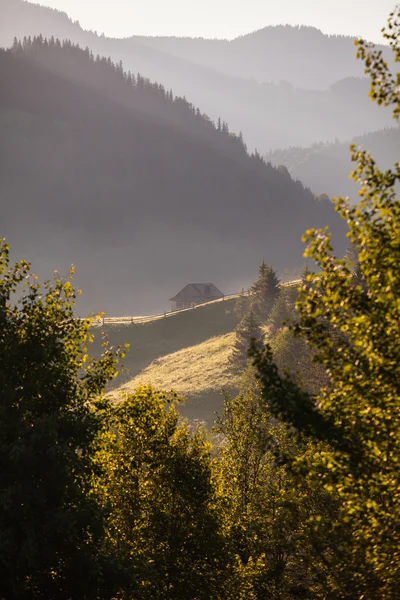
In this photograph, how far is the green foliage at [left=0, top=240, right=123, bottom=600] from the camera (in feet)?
42.4

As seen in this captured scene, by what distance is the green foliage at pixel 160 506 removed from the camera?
1656 cm

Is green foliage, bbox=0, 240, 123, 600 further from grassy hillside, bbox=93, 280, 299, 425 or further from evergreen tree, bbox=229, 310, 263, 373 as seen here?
evergreen tree, bbox=229, 310, 263, 373

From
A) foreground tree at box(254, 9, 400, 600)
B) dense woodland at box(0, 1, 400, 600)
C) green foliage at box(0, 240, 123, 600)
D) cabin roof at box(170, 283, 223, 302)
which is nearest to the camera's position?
foreground tree at box(254, 9, 400, 600)

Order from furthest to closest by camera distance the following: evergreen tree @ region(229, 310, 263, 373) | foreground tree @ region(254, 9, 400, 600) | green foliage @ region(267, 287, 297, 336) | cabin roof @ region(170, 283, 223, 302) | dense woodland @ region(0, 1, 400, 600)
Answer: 1. cabin roof @ region(170, 283, 223, 302)
2. evergreen tree @ region(229, 310, 263, 373)
3. green foliage @ region(267, 287, 297, 336)
4. dense woodland @ region(0, 1, 400, 600)
5. foreground tree @ region(254, 9, 400, 600)

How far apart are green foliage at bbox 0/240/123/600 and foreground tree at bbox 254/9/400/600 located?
218 inches

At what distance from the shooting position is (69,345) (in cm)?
1717

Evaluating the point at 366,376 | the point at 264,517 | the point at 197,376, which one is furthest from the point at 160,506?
the point at 197,376

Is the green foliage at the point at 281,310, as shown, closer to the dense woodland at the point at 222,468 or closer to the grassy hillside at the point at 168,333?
the grassy hillside at the point at 168,333

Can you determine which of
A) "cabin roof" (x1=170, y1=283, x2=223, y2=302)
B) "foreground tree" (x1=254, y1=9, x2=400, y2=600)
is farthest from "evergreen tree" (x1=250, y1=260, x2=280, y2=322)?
"foreground tree" (x1=254, y1=9, x2=400, y2=600)

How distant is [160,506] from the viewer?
17.2 meters

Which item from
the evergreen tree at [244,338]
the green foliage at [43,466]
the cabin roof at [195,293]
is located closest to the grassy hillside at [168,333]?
the cabin roof at [195,293]

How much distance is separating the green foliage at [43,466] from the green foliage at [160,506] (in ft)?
5.72

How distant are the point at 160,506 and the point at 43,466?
5.02 meters

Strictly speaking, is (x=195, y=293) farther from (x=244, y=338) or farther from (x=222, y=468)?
(x=222, y=468)
